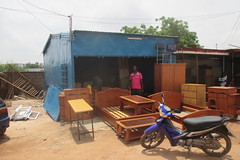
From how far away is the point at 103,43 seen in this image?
8109 mm

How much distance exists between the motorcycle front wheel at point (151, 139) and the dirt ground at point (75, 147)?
0.42 feet

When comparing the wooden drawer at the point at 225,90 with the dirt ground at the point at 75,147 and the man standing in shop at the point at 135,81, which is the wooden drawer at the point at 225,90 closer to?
the dirt ground at the point at 75,147

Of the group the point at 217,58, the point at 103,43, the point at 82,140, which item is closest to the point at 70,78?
the point at 103,43

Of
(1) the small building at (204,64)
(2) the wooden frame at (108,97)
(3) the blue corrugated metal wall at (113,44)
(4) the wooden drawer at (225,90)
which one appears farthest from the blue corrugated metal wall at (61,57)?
(1) the small building at (204,64)

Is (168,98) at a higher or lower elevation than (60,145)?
higher

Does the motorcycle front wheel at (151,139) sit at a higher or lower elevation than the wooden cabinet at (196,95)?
lower

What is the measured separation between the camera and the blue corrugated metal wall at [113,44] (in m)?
7.61

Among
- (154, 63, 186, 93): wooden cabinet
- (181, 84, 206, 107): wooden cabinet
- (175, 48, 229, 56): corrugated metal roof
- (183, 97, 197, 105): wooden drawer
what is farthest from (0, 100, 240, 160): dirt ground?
(175, 48, 229, 56): corrugated metal roof

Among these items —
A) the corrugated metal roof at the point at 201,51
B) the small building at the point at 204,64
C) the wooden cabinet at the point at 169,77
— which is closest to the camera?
the wooden cabinet at the point at 169,77

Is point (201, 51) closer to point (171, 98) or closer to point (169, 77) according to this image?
point (169, 77)

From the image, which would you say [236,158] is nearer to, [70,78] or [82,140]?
[82,140]

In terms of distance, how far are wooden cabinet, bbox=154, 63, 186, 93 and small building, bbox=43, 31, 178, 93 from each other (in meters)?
0.96

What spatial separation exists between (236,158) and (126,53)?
5942 millimetres

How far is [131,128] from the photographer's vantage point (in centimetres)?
494
